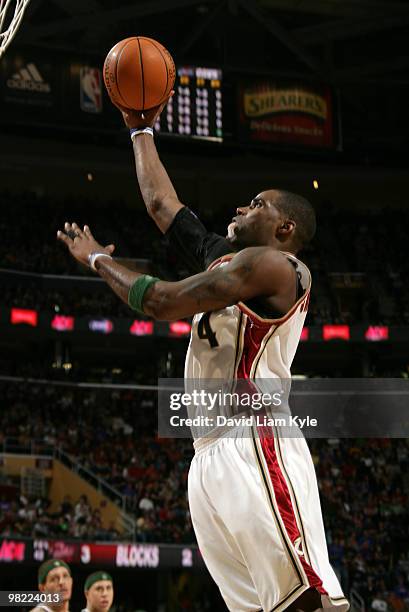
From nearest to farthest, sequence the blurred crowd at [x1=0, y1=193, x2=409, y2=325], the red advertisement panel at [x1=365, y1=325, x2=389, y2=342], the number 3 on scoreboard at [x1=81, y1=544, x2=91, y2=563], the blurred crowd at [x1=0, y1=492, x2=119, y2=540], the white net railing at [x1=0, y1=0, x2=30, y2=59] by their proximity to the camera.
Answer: the white net railing at [x1=0, y1=0, x2=30, y2=59]
the number 3 on scoreboard at [x1=81, y1=544, x2=91, y2=563]
the blurred crowd at [x1=0, y1=492, x2=119, y2=540]
the red advertisement panel at [x1=365, y1=325, x2=389, y2=342]
the blurred crowd at [x1=0, y1=193, x2=409, y2=325]

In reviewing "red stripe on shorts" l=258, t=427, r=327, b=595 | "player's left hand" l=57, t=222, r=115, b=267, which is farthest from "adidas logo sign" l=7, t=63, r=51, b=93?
"red stripe on shorts" l=258, t=427, r=327, b=595

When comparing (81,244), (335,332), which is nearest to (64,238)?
(81,244)

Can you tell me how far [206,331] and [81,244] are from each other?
62 cm

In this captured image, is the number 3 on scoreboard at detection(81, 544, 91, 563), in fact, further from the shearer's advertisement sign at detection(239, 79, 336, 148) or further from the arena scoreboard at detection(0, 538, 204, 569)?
the shearer's advertisement sign at detection(239, 79, 336, 148)

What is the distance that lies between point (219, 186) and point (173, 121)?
799 cm

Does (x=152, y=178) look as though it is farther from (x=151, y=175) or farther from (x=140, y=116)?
(x=140, y=116)

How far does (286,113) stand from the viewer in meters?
20.6

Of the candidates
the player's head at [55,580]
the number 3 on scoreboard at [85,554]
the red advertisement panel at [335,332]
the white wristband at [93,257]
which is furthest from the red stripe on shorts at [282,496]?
the red advertisement panel at [335,332]

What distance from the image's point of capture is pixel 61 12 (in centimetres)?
2231

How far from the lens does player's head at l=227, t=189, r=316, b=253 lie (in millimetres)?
3824

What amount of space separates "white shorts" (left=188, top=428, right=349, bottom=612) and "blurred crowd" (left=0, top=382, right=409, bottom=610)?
13.0 m

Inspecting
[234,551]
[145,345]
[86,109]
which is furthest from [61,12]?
[234,551]

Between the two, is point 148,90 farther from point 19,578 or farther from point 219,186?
point 219,186

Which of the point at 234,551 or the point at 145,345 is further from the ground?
the point at 145,345
